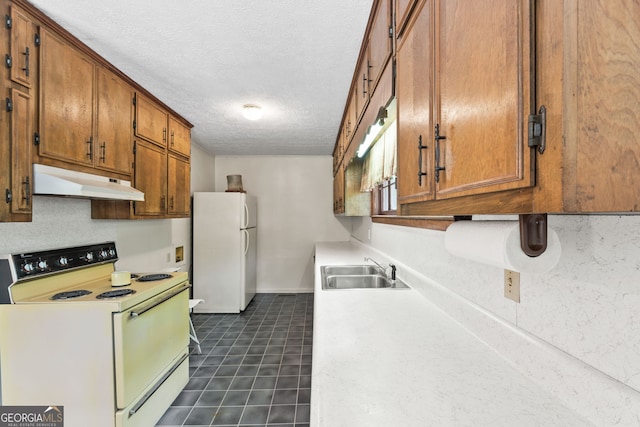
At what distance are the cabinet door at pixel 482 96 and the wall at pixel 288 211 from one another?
14.2 ft

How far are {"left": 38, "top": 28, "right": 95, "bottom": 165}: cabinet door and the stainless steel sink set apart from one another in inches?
70.5

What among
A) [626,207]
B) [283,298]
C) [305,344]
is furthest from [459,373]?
[283,298]

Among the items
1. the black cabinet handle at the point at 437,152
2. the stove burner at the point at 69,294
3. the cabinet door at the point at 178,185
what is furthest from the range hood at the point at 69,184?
the black cabinet handle at the point at 437,152

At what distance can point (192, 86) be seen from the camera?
2365 mm

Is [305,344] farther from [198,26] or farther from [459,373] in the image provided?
[198,26]

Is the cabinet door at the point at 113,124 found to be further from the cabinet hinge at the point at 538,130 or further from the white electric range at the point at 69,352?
the cabinet hinge at the point at 538,130

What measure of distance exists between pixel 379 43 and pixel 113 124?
1951 millimetres

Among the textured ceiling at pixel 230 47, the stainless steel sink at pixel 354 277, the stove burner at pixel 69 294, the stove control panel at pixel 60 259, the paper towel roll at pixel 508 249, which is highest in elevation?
the textured ceiling at pixel 230 47

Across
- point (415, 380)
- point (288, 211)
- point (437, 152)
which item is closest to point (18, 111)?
point (437, 152)

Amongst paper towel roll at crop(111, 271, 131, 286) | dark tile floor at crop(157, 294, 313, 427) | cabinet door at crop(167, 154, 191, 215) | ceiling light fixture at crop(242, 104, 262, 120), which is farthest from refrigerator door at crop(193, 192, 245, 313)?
paper towel roll at crop(111, 271, 131, 286)

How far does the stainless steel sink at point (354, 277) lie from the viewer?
2381 millimetres

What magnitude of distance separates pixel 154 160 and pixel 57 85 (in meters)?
1.07

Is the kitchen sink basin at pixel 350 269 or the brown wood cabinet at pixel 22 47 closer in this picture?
the brown wood cabinet at pixel 22 47

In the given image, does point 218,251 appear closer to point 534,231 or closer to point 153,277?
point 153,277
